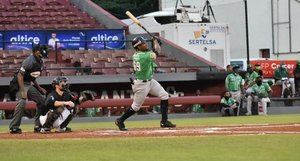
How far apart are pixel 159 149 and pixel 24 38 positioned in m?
25.4

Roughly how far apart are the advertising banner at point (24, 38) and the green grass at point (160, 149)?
21782 millimetres

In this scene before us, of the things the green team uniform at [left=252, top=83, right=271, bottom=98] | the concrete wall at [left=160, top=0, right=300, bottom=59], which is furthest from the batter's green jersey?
the concrete wall at [left=160, top=0, right=300, bottom=59]

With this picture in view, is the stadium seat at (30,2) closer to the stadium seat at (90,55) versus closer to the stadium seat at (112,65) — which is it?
the stadium seat at (90,55)

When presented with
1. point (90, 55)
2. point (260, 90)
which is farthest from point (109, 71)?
point (260, 90)

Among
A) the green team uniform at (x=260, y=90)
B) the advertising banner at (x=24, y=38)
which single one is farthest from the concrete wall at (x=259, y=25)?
the green team uniform at (x=260, y=90)

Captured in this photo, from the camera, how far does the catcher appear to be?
16.2 m

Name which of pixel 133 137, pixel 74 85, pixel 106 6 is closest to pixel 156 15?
pixel 74 85

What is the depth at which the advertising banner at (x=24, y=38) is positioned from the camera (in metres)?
34.8

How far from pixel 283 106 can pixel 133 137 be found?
18436 mm

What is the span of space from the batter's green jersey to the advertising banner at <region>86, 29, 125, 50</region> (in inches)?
750

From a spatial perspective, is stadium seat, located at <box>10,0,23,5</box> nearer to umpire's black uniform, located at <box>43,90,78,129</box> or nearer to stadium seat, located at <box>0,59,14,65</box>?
stadium seat, located at <box>0,59,14,65</box>

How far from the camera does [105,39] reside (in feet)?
120

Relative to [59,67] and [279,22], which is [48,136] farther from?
[279,22]

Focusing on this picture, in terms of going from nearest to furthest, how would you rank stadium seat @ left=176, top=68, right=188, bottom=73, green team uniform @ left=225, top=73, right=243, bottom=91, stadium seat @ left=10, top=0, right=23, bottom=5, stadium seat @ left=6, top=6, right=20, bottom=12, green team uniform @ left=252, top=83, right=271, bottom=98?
green team uniform @ left=252, top=83, right=271, bottom=98 → green team uniform @ left=225, top=73, right=243, bottom=91 → stadium seat @ left=176, top=68, right=188, bottom=73 → stadium seat @ left=6, top=6, right=20, bottom=12 → stadium seat @ left=10, top=0, right=23, bottom=5
